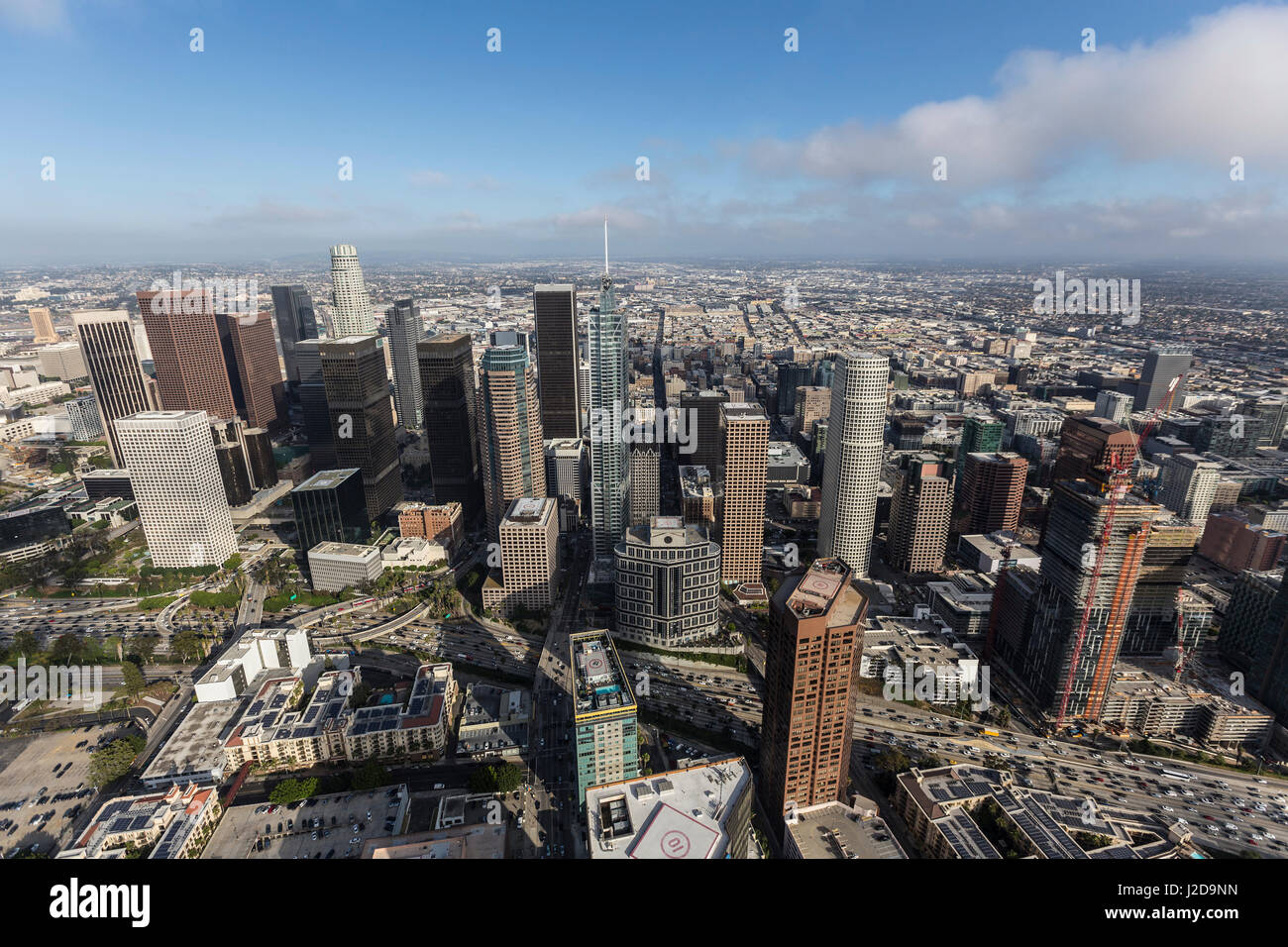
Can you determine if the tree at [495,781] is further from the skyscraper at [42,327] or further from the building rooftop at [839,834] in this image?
the skyscraper at [42,327]

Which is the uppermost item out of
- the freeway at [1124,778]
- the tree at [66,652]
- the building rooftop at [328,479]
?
the building rooftop at [328,479]

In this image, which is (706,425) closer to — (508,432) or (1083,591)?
(508,432)

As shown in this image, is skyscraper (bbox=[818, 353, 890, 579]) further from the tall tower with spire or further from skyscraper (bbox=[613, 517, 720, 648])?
the tall tower with spire

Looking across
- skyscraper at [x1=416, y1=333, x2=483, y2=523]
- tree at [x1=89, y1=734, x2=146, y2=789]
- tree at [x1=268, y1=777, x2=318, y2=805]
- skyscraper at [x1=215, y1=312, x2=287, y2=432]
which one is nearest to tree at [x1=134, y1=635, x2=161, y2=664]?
tree at [x1=89, y1=734, x2=146, y2=789]

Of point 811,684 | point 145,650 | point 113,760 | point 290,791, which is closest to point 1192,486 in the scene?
point 811,684

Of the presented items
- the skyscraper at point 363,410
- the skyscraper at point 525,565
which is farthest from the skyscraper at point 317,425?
the skyscraper at point 525,565

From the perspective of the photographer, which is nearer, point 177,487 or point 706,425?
point 177,487

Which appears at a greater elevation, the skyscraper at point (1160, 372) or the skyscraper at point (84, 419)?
the skyscraper at point (1160, 372)

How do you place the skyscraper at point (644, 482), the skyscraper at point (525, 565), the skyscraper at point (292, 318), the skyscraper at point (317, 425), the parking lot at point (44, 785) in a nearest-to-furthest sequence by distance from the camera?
1. the parking lot at point (44, 785)
2. the skyscraper at point (525, 565)
3. the skyscraper at point (644, 482)
4. the skyscraper at point (317, 425)
5. the skyscraper at point (292, 318)
